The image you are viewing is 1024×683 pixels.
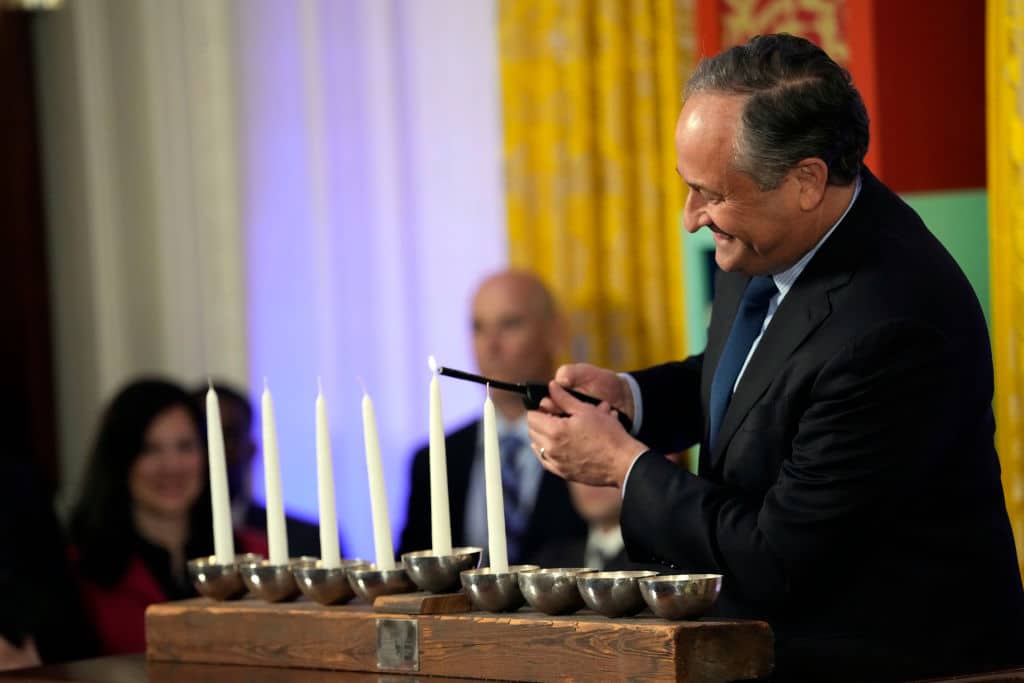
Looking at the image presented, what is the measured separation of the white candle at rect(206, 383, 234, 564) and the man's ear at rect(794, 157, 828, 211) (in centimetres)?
81

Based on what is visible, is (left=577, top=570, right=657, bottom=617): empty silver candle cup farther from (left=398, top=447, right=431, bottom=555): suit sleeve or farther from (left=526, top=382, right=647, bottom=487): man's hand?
(left=398, top=447, right=431, bottom=555): suit sleeve

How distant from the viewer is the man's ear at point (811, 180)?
6.61 ft

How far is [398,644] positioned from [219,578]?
0.38 metres

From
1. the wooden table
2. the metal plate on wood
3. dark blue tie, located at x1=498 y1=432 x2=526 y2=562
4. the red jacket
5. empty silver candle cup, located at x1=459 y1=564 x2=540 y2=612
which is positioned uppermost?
empty silver candle cup, located at x1=459 y1=564 x2=540 y2=612

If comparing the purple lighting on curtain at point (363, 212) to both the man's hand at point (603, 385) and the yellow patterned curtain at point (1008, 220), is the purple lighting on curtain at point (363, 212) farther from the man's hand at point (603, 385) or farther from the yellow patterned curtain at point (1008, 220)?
the man's hand at point (603, 385)

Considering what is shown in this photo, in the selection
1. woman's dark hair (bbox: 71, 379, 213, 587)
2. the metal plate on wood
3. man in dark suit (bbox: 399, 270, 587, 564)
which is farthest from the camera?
man in dark suit (bbox: 399, 270, 587, 564)

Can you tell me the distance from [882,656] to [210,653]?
92 cm

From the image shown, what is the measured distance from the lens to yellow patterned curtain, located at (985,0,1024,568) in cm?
298

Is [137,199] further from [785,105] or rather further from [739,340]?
[785,105]

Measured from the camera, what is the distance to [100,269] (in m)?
5.19

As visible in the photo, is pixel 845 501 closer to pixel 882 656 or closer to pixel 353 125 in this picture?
pixel 882 656

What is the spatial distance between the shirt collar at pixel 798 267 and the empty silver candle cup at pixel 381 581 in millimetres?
617

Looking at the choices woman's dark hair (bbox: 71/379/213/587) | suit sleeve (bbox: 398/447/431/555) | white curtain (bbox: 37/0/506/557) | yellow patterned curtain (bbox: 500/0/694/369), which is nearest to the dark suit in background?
suit sleeve (bbox: 398/447/431/555)

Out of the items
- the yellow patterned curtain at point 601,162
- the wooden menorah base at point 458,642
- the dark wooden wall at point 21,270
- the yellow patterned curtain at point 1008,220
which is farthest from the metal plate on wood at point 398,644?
the dark wooden wall at point 21,270
